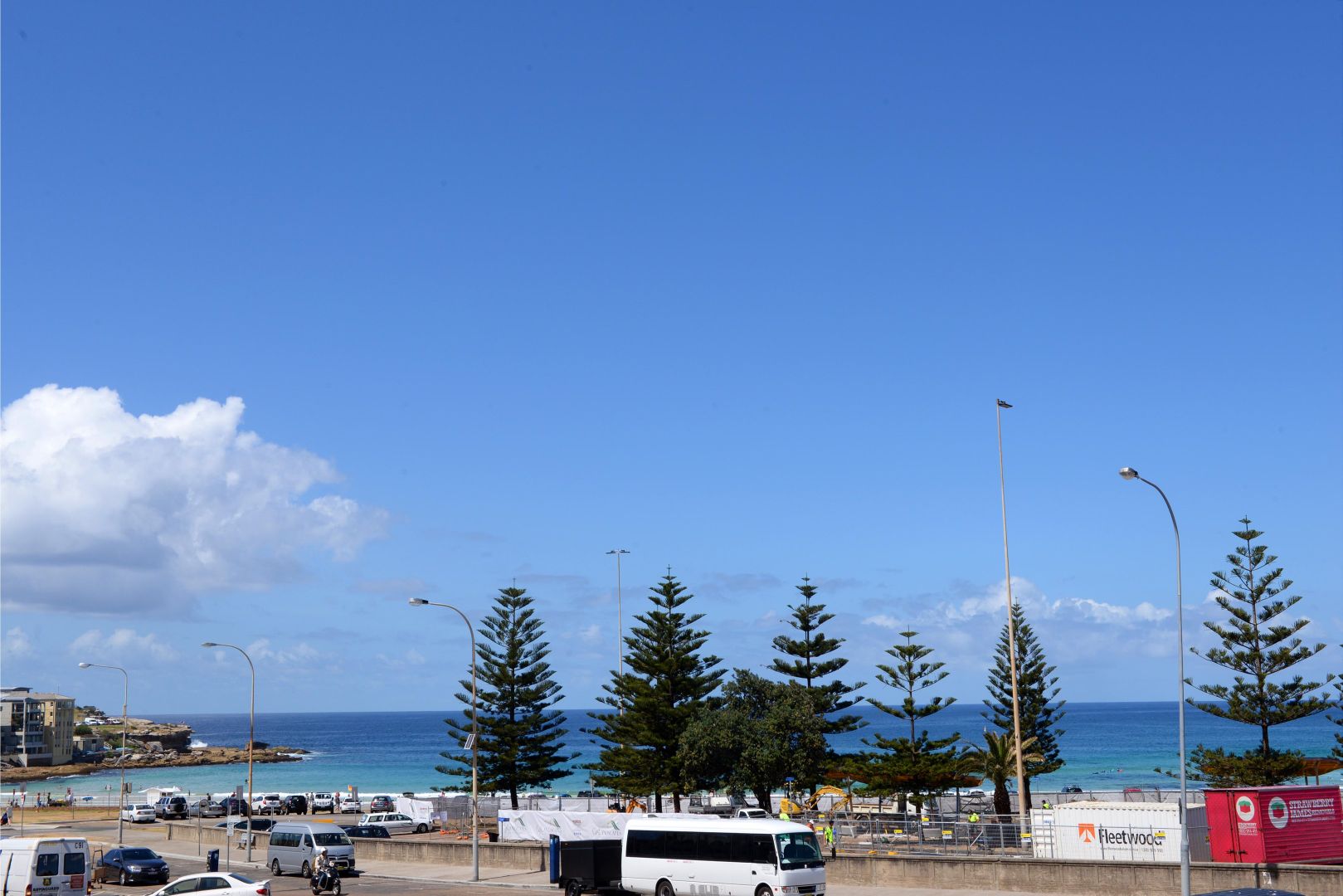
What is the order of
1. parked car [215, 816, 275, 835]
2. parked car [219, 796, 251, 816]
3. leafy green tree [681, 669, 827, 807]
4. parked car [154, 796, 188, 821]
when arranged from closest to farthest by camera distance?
leafy green tree [681, 669, 827, 807]
parked car [215, 816, 275, 835]
parked car [219, 796, 251, 816]
parked car [154, 796, 188, 821]

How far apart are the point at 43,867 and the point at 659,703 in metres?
33.9

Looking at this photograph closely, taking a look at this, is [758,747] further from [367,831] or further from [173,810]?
[173,810]

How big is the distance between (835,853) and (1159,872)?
8.81 metres

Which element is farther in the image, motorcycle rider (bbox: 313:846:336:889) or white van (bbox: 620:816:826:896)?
motorcycle rider (bbox: 313:846:336:889)

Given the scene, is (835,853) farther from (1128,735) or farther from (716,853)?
(1128,735)

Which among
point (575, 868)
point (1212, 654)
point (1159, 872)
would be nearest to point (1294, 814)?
point (1159, 872)

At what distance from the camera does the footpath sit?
29.2 metres

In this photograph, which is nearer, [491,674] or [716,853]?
[716,853]

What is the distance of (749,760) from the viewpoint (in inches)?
2044

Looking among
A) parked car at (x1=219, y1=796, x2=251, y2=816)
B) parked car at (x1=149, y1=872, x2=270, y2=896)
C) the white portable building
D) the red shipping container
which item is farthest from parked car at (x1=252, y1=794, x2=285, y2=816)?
the red shipping container

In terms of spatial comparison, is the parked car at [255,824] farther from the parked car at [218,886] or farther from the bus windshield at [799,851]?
the bus windshield at [799,851]

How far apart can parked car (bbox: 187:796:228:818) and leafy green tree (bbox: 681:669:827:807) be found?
32.4m

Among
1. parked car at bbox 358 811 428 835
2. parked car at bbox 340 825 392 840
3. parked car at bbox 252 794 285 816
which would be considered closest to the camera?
parked car at bbox 340 825 392 840

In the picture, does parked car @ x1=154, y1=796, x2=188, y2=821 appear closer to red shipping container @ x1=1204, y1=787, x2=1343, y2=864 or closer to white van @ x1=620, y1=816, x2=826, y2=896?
white van @ x1=620, y1=816, x2=826, y2=896
